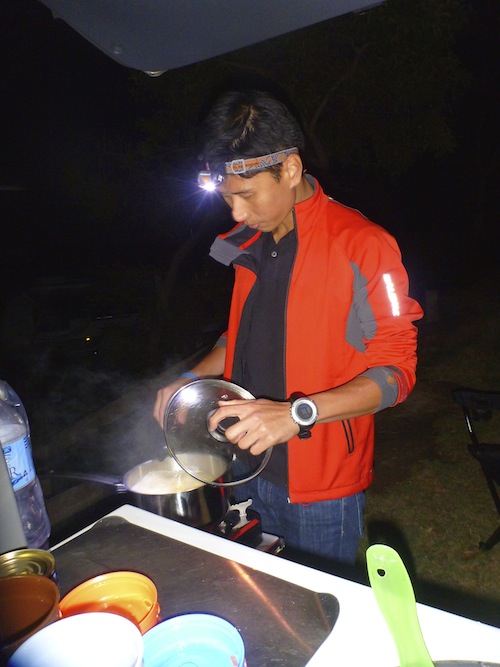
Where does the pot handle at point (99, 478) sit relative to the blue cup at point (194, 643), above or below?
below

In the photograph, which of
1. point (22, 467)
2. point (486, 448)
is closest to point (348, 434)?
point (22, 467)

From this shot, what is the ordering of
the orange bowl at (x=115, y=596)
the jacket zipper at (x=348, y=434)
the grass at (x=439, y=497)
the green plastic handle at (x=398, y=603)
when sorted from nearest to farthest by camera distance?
the green plastic handle at (x=398, y=603), the orange bowl at (x=115, y=596), the jacket zipper at (x=348, y=434), the grass at (x=439, y=497)

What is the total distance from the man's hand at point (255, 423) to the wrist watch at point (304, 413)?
0.12ft

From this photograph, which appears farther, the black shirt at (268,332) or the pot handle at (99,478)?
the black shirt at (268,332)

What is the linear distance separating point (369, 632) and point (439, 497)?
4.02 meters

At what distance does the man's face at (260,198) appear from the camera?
1.75 metres

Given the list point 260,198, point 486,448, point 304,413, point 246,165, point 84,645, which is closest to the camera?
point 84,645

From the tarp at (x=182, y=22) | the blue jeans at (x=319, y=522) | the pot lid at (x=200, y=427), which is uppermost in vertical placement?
the tarp at (x=182, y=22)

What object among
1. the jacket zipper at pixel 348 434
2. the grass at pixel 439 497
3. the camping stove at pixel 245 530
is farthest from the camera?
the grass at pixel 439 497

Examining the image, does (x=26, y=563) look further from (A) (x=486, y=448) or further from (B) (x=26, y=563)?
(A) (x=486, y=448)

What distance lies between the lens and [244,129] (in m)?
1.68

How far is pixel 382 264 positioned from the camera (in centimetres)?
174

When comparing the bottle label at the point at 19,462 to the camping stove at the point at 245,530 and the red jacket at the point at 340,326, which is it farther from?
the red jacket at the point at 340,326

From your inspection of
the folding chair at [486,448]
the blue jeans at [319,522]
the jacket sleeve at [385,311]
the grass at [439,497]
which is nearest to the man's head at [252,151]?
the jacket sleeve at [385,311]
